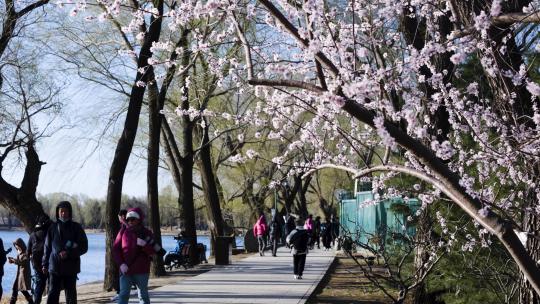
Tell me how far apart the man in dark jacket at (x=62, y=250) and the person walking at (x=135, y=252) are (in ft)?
2.42

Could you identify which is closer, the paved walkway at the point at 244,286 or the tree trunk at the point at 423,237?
the tree trunk at the point at 423,237

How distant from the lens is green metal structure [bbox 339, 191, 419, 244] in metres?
12.4

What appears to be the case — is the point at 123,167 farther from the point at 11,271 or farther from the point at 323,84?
the point at 11,271

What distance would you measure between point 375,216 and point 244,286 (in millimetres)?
13898

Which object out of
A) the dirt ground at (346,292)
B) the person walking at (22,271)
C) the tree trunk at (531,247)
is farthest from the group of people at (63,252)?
the tree trunk at (531,247)

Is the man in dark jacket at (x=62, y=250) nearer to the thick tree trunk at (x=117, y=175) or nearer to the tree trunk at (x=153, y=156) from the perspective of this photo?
the thick tree trunk at (x=117, y=175)

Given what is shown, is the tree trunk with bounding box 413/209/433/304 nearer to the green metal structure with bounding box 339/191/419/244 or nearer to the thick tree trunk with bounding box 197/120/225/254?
the green metal structure with bounding box 339/191/419/244

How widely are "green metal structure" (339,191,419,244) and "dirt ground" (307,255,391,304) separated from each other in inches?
38.5

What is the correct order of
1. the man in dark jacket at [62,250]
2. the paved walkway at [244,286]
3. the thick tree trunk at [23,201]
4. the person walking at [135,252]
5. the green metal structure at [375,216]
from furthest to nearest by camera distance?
the thick tree trunk at [23,201], the paved walkway at [244,286], the green metal structure at [375,216], the man in dark jacket at [62,250], the person walking at [135,252]

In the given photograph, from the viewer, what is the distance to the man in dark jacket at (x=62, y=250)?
1076 cm

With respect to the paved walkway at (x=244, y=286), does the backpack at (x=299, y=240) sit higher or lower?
higher

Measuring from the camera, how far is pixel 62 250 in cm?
1074

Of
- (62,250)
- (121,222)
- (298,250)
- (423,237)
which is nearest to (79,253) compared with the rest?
(62,250)

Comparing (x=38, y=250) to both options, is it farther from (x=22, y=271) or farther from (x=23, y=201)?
(x=23, y=201)
